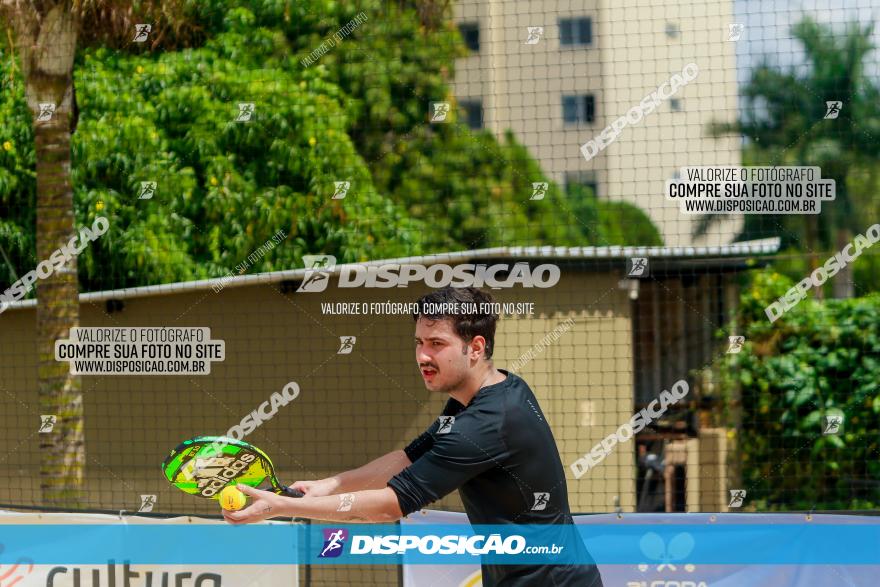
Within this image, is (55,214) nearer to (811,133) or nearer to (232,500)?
(232,500)

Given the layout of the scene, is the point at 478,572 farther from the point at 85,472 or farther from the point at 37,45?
the point at 37,45

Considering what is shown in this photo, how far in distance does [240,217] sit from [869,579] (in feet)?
22.5

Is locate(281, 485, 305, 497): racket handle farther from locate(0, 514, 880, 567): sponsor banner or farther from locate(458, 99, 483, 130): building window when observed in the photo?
locate(458, 99, 483, 130): building window

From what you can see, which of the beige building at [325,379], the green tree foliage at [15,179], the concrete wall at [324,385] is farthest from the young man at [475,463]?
the green tree foliage at [15,179]

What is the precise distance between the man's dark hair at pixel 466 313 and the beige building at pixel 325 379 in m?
3.79

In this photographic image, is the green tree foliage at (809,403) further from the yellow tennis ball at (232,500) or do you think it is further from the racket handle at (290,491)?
the yellow tennis ball at (232,500)

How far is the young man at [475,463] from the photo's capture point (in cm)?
316

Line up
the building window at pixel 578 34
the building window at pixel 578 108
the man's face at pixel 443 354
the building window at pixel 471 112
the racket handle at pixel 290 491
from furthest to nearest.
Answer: the building window at pixel 471 112, the building window at pixel 578 34, the building window at pixel 578 108, the racket handle at pixel 290 491, the man's face at pixel 443 354

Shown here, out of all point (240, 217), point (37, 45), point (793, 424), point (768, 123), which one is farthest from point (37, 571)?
point (768, 123)

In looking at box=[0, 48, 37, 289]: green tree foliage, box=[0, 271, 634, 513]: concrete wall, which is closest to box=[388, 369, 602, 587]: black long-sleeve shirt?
box=[0, 271, 634, 513]: concrete wall

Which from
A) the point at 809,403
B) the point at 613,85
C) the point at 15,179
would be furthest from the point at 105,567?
the point at 613,85

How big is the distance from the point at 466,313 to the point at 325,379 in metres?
4.46

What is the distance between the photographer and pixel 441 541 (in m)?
5.51

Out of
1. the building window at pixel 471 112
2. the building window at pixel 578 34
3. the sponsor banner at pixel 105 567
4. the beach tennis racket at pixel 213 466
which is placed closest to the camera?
the beach tennis racket at pixel 213 466
